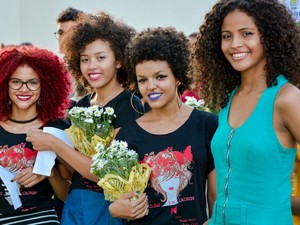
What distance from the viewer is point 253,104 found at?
320 cm

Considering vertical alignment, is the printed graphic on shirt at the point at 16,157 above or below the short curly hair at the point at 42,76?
below

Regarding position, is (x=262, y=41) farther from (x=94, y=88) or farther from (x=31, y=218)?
(x=31, y=218)

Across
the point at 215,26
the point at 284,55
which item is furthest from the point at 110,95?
the point at 284,55

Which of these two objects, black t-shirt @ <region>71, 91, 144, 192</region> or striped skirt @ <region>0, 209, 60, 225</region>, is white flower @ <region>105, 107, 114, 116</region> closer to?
black t-shirt @ <region>71, 91, 144, 192</region>

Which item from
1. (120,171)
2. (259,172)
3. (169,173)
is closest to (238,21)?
(259,172)

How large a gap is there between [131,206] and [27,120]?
1.19 meters

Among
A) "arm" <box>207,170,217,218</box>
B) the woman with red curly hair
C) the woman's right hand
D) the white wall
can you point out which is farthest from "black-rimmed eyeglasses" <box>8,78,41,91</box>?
the white wall

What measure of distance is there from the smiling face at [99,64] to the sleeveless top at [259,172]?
1.63 metres

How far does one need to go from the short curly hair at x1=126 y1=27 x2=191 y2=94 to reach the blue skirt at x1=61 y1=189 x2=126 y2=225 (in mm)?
830

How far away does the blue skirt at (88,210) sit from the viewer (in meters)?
4.31

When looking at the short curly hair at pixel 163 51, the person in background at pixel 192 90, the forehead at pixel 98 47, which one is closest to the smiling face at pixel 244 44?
the person in background at pixel 192 90

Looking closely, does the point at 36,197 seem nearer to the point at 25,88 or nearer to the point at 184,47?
the point at 25,88

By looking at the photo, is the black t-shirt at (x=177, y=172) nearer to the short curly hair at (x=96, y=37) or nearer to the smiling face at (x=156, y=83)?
the smiling face at (x=156, y=83)

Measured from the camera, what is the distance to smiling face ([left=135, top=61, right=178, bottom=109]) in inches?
161
